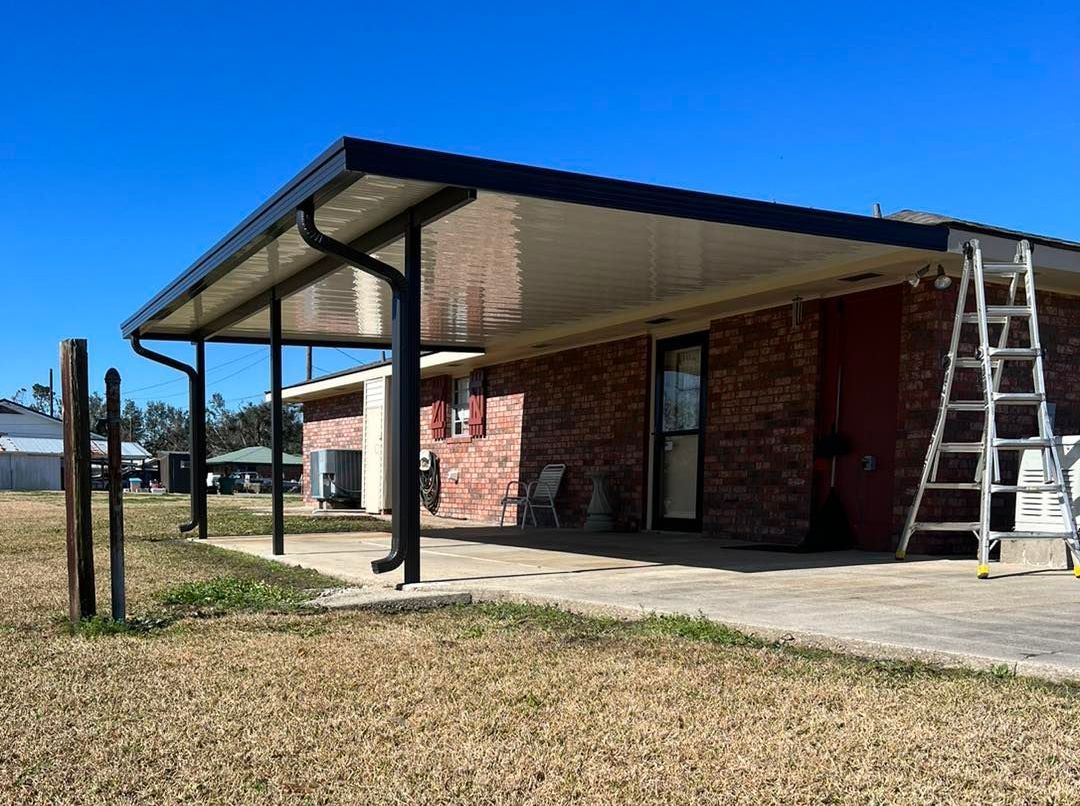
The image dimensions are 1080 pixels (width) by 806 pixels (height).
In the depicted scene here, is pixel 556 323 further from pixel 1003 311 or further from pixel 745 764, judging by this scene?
pixel 745 764

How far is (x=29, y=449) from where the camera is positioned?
53.8m

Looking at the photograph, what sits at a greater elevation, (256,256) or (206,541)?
(256,256)

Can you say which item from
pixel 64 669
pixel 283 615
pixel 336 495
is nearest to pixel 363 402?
pixel 336 495

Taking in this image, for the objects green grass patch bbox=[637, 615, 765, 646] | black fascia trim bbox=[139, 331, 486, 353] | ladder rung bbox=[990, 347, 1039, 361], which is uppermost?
black fascia trim bbox=[139, 331, 486, 353]

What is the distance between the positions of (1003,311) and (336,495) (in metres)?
14.7

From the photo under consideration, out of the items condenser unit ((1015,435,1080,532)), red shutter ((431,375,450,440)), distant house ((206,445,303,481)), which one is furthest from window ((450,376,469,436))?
distant house ((206,445,303,481))

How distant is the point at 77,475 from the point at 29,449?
2166 inches

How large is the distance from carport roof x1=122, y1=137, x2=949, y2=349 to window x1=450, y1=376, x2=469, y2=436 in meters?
4.79

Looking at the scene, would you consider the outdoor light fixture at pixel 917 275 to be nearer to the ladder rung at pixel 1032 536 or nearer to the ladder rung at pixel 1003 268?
the ladder rung at pixel 1003 268

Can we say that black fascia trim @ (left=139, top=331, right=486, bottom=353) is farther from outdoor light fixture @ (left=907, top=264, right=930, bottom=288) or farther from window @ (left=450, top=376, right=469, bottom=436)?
outdoor light fixture @ (left=907, top=264, right=930, bottom=288)

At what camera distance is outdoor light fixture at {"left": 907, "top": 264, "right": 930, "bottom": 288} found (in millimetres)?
8328

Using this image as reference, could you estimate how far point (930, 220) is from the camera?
8094mm

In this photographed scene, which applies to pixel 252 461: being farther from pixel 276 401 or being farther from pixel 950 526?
pixel 950 526

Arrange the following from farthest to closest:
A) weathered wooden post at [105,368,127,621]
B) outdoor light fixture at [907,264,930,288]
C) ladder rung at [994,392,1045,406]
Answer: outdoor light fixture at [907,264,930,288] < ladder rung at [994,392,1045,406] < weathered wooden post at [105,368,127,621]
